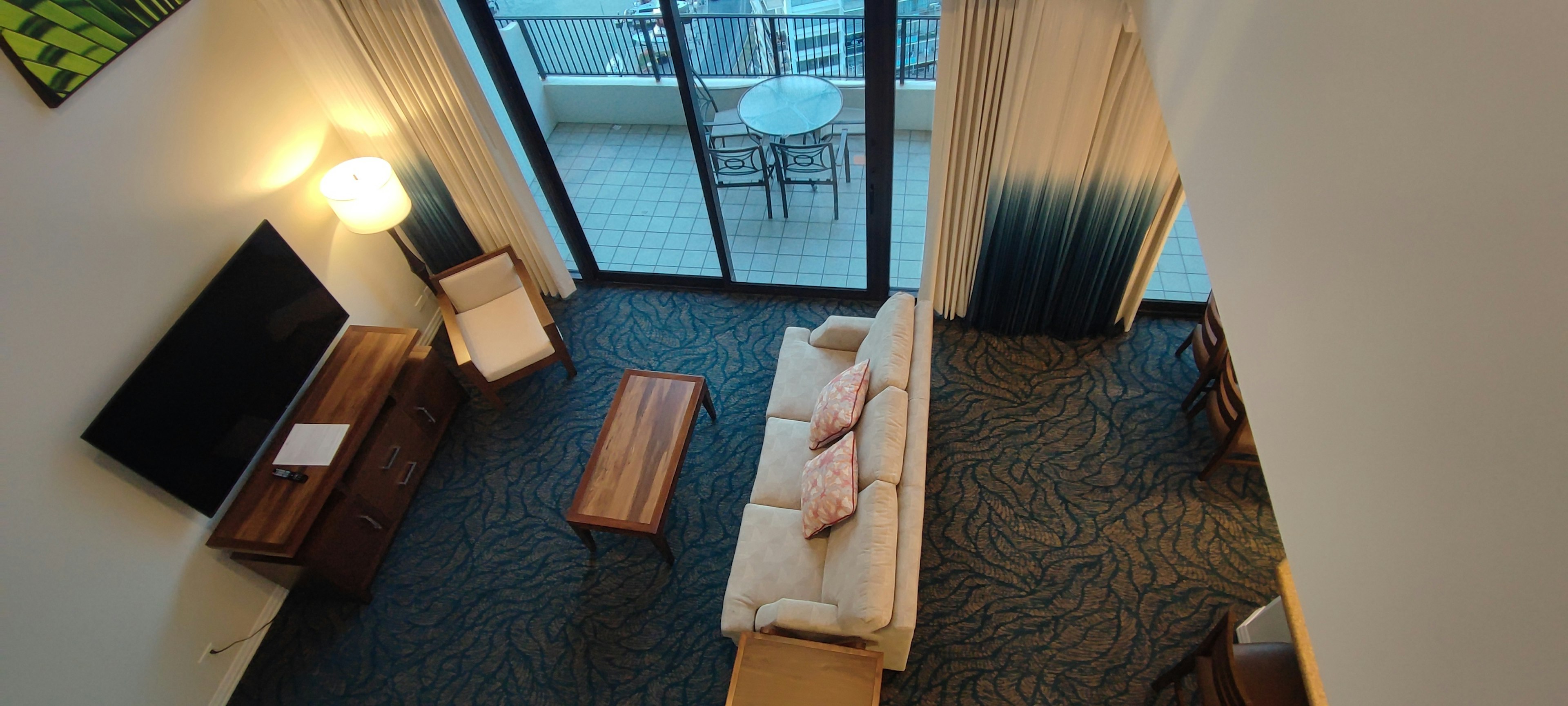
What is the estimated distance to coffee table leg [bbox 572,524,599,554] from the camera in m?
3.39

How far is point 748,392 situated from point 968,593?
64.2 inches

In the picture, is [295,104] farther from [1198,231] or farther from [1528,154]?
[1528,154]

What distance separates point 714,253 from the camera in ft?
16.1

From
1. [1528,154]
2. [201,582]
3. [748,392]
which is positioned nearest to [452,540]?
[201,582]

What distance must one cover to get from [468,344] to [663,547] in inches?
66.6

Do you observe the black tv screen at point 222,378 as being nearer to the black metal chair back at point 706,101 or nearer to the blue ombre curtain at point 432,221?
the blue ombre curtain at point 432,221

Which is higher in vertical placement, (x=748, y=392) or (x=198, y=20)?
(x=198, y=20)

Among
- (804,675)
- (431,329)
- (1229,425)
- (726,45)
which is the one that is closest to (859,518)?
(804,675)

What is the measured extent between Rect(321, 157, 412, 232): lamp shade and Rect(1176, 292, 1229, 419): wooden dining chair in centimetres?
406

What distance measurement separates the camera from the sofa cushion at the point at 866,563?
2594 mm

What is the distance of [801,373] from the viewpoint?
379cm

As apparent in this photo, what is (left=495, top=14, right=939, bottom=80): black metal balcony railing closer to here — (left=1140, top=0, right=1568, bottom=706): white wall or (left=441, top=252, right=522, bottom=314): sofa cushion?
(left=441, top=252, right=522, bottom=314): sofa cushion

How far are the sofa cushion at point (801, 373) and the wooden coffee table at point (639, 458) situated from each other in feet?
1.38

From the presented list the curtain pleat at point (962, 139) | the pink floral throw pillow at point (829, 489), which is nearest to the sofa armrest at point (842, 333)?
the curtain pleat at point (962, 139)
